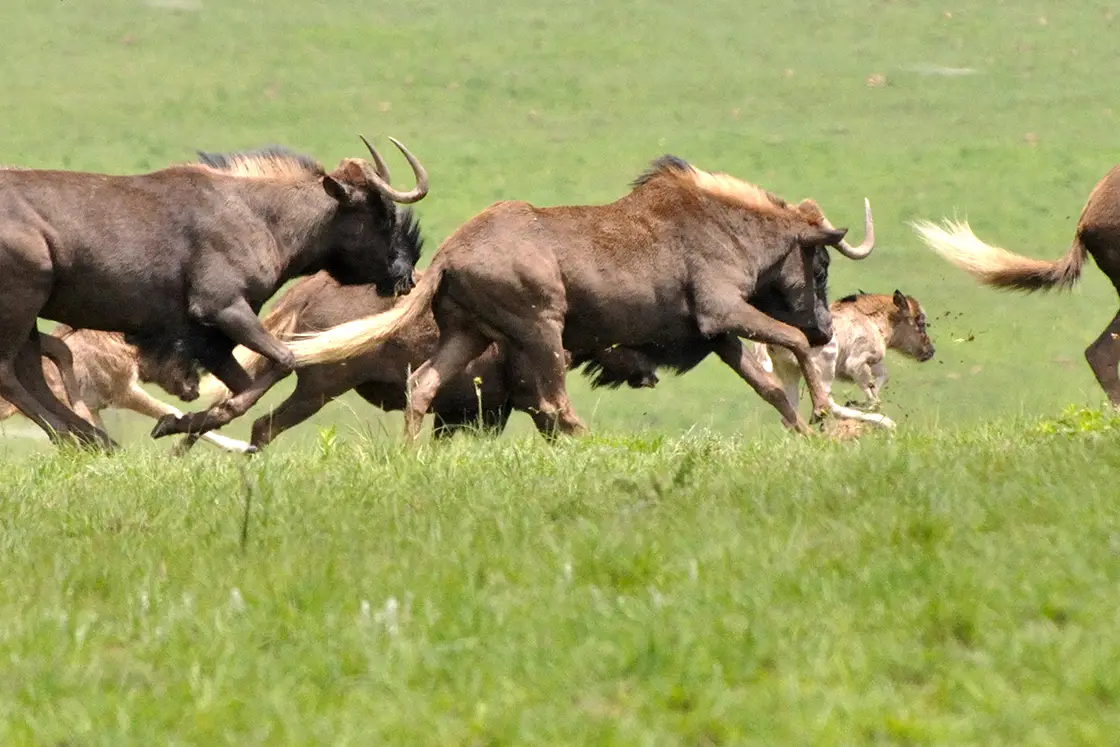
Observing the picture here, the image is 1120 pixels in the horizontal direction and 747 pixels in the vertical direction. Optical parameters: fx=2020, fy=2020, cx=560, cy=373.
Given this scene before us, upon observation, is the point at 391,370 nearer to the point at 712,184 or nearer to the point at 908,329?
the point at 712,184

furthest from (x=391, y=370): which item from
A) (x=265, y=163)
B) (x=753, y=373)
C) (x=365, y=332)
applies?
(x=753, y=373)

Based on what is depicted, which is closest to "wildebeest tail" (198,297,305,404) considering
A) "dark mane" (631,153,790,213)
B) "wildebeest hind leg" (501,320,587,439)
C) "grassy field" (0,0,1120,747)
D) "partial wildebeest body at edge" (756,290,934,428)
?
"wildebeest hind leg" (501,320,587,439)

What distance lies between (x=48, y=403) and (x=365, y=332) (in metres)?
1.79

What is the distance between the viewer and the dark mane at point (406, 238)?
12.5 m

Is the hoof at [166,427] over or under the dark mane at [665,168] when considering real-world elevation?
under

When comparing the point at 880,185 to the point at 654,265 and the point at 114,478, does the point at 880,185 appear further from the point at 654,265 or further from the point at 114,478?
the point at 114,478

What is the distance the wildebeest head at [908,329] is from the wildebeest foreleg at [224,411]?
22.8 feet

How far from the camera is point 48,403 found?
1120cm

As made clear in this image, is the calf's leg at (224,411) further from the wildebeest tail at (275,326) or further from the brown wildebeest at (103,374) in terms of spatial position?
the brown wildebeest at (103,374)

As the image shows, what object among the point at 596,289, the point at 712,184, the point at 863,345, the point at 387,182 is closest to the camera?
the point at 596,289

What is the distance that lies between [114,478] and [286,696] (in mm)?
3758

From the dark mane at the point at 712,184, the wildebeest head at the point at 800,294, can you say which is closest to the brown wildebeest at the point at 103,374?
the dark mane at the point at 712,184

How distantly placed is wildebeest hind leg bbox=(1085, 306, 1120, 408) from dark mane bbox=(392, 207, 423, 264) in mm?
4244

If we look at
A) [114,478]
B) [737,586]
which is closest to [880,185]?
[114,478]
